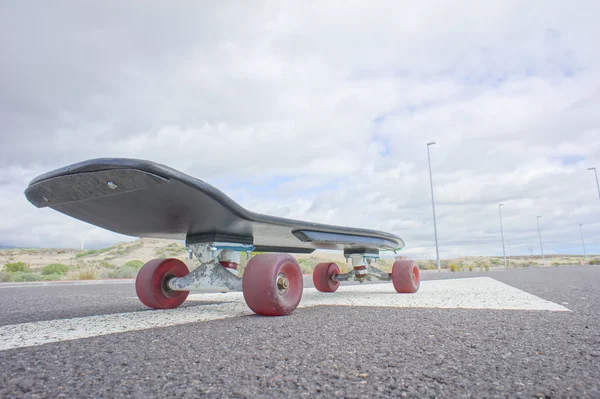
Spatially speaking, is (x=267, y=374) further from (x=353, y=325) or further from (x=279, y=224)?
(x=279, y=224)

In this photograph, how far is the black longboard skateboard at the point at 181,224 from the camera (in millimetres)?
2662

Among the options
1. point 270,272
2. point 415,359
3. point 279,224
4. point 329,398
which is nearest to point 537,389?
point 415,359

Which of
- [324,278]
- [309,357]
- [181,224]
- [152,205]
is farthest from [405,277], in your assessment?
[309,357]

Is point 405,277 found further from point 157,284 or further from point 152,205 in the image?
point 152,205

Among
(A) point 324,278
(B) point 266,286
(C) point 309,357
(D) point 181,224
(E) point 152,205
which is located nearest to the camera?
(C) point 309,357

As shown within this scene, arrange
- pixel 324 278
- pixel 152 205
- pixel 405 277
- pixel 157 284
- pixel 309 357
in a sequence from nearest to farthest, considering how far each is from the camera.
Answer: pixel 309 357, pixel 152 205, pixel 157 284, pixel 405 277, pixel 324 278

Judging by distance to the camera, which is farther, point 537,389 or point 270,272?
point 270,272

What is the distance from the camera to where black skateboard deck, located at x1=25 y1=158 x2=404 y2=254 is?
2.60m

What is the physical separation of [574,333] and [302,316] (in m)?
1.88

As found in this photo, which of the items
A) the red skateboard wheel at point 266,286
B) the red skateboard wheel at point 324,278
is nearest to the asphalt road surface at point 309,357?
the red skateboard wheel at point 266,286

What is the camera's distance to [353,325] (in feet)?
8.64

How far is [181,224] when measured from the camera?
3.60 meters

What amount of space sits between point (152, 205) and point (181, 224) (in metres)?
0.56

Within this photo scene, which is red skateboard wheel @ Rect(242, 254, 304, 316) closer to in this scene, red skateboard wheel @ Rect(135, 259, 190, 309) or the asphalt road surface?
the asphalt road surface
